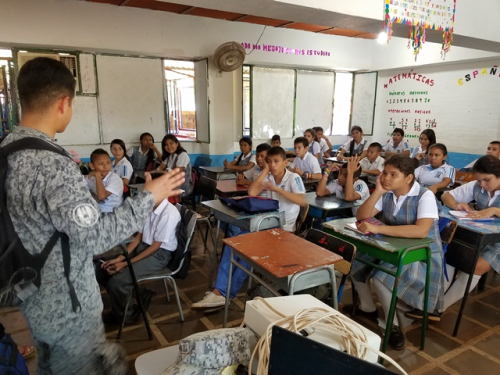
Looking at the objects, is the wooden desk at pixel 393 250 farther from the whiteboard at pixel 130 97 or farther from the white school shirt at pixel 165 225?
the whiteboard at pixel 130 97

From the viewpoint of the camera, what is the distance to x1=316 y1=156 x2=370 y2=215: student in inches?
125

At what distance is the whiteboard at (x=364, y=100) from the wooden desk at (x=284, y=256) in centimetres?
656

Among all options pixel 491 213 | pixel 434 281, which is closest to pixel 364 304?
pixel 434 281

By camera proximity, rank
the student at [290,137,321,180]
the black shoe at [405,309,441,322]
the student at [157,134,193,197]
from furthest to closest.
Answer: the student at [157,134,193,197], the student at [290,137,321,180], the black shoe at [405,309,441,322]

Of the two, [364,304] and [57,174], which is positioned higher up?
[57,174]

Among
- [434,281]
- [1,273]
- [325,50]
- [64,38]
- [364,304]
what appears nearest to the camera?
[1,273]

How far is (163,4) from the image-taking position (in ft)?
17.0

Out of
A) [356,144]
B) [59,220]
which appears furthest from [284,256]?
[356,144]

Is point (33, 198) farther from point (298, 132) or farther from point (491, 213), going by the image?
point (298, 132)

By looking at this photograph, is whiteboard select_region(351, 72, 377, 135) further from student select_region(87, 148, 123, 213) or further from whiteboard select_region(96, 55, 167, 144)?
student select_region(87, 148, 123, 213)

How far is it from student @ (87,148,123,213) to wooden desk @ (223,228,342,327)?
162 cm

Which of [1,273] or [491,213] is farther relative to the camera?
[491,213]

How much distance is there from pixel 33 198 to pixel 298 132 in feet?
22.3

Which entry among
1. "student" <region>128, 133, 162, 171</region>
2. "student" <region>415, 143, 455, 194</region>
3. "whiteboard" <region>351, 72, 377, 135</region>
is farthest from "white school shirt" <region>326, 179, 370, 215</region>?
"whiteboard" <region>351, 72, 377, 135</region>
